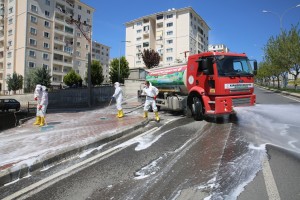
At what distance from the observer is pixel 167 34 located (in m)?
74.9

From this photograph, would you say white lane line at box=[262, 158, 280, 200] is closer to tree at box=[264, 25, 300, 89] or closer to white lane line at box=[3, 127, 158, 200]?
white lane line at box=[3, 127, 158, 200]

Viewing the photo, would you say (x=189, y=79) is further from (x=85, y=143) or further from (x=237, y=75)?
(x=85, y=143)

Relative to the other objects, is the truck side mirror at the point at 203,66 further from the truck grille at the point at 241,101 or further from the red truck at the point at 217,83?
the truck grille at the point at 241,101

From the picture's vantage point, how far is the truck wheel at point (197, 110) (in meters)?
10.6

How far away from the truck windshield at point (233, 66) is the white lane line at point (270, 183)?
5405 mm

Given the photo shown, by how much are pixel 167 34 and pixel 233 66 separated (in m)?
67.0

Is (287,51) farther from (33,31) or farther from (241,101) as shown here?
(33,31)

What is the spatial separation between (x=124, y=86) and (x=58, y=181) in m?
23.4

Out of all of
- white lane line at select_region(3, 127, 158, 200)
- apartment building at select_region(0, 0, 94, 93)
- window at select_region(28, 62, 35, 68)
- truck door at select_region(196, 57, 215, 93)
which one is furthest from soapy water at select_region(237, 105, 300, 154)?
window at select_region(28, 62, 35, 68)

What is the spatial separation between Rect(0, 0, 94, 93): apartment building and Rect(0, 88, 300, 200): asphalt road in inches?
2037

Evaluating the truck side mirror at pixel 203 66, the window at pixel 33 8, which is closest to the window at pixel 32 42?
the window at pixel 33 8

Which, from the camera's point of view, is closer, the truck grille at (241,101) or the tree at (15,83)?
the truck grille at (241,101)

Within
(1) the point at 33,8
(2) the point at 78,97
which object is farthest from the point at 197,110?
(1) the point at 33,8

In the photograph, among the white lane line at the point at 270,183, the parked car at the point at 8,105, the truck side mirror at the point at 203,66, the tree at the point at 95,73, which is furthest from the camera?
the tree at the point at 95,73
